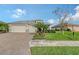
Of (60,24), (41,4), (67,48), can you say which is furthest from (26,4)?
(67,48)

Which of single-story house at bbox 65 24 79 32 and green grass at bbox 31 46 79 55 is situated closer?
green grass at bbox 31 46 79 55

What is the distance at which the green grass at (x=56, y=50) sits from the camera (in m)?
7.01

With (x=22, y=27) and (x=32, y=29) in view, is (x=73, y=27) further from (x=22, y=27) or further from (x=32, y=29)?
(x=22, y=27)

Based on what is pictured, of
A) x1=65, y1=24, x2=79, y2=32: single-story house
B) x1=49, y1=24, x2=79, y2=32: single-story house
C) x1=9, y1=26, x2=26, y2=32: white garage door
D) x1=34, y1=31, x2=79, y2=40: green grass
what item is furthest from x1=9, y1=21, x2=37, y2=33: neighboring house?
x1=65, y1=24, x2=79, y2=32: single-story house

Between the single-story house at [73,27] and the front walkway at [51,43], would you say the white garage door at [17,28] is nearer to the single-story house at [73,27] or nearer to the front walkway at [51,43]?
the front walkway at [51,43]

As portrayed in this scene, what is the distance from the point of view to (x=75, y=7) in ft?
23.0

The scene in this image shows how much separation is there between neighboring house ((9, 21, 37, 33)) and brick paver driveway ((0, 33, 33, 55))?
0.11 metres

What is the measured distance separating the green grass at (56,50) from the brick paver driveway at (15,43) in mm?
193

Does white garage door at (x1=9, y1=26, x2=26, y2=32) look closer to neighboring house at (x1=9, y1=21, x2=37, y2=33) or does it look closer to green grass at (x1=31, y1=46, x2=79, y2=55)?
neighboring house at (x1=9, y1=21, x2=37, y2=33)

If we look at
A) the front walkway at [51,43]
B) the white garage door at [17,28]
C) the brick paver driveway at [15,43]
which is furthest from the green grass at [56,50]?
the white garage door at [17,28]

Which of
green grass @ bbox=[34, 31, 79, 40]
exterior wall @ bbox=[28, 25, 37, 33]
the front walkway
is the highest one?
exterior wall @ bbox=[28, 25, 37, 33]

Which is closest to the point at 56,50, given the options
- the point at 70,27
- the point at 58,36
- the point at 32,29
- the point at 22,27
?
the point at 58,36

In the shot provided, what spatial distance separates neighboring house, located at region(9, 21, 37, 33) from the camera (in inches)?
281
